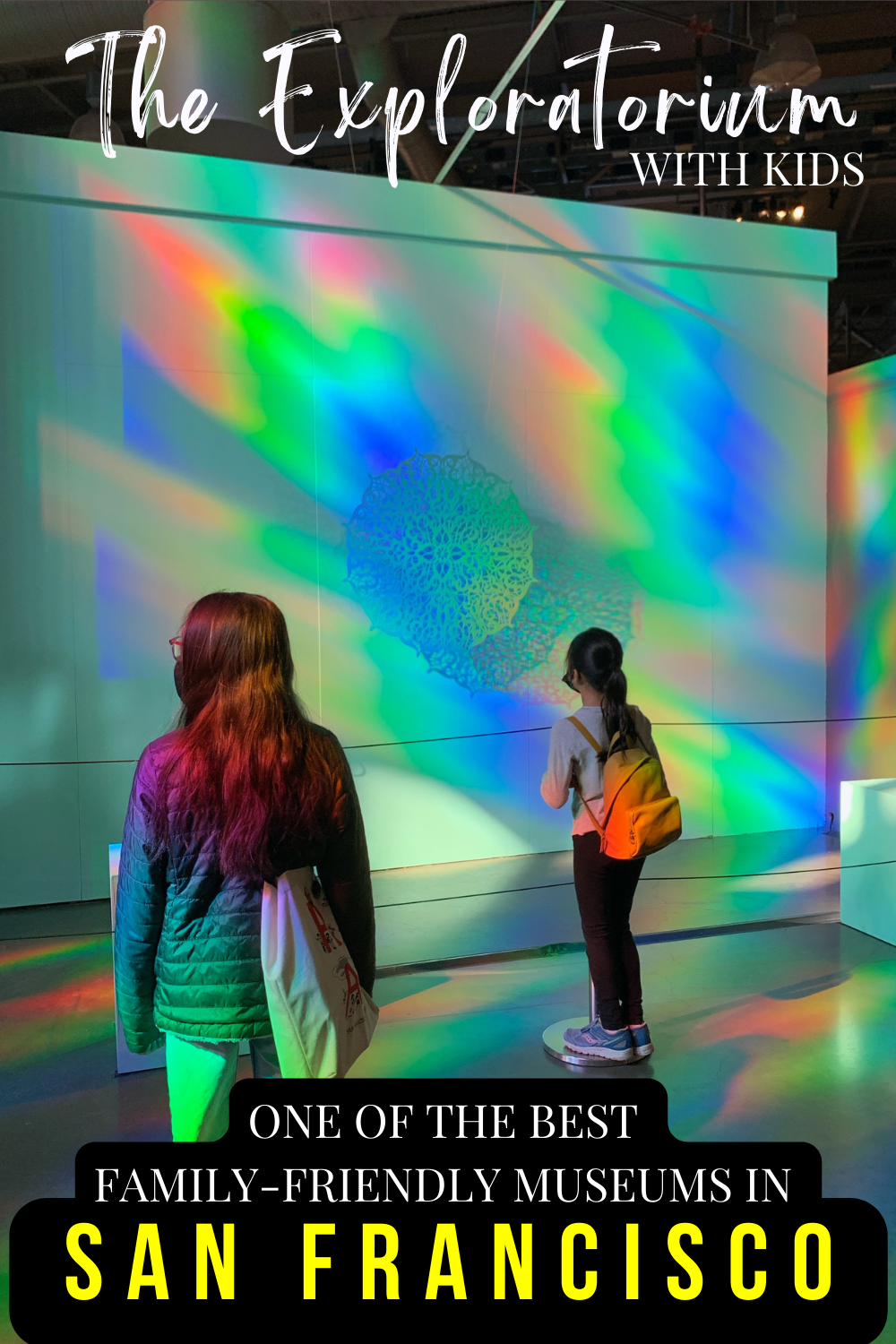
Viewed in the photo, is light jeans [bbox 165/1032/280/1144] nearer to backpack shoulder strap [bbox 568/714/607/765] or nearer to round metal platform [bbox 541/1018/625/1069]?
backpack shoulder strap [bbox 568/714/607/765]

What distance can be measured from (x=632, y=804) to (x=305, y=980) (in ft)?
4.63

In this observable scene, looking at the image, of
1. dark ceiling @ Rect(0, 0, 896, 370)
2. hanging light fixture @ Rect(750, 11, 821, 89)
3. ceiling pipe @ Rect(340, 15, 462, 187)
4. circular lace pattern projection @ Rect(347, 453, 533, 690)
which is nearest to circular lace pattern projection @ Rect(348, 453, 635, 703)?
circular lace pattern projection @ Rect(347, 453, 533, 690)

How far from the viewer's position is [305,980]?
178cm

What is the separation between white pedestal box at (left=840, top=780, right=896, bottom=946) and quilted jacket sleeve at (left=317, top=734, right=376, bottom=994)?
10.2ft

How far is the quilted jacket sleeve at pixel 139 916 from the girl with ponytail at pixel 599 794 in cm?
136

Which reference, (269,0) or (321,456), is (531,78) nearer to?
(269,0)

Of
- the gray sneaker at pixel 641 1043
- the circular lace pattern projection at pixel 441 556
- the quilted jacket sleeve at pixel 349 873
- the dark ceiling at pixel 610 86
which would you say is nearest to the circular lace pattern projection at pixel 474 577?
the circular lace pattern projection at pixel 441 556

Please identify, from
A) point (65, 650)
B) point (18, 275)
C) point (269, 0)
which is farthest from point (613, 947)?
point (269, 0)

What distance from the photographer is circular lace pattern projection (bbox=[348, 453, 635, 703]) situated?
5.79 meters

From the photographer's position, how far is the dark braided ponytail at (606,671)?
118 inches

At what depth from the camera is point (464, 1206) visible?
1.98 meters

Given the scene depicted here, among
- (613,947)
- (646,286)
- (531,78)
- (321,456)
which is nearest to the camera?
(613,947)

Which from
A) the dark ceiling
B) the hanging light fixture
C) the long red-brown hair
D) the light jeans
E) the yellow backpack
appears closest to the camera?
the long red-brown hair

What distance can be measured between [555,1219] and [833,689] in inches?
222
